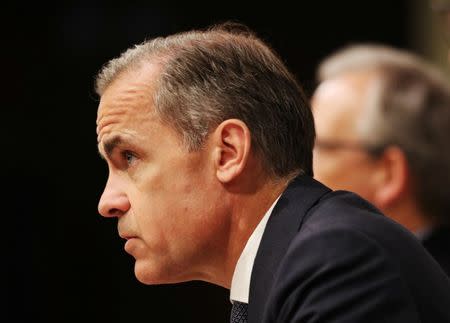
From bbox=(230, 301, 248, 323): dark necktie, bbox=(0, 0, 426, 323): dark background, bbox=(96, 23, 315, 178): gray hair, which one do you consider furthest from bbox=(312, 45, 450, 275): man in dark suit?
bbox=(230, 301, 248, 323): dark necktie

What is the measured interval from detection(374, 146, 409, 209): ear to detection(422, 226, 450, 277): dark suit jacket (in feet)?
0.83

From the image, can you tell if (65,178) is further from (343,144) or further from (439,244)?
(439,244)

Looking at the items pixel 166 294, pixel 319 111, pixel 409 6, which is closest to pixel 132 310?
pixel 166 294

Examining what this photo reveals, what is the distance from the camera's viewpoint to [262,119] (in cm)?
219

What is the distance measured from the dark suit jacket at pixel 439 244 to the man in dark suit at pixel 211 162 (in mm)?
1169

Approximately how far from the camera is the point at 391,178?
3.71 meters

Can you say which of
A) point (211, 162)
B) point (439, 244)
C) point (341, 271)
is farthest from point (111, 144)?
point (439, 244)

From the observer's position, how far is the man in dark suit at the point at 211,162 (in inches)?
82.7

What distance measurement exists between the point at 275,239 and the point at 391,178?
6.02 feet

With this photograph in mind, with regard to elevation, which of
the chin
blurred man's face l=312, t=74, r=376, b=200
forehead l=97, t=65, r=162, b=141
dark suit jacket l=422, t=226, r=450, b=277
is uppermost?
blurred man's face l=312, t=74, r=376, b=200

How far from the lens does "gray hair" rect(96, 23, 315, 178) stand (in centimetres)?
217

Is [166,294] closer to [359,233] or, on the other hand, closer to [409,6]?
[409,6]

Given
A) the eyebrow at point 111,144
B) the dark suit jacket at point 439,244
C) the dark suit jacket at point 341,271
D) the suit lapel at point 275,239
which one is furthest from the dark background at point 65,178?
the dark suit jacket at point 341,271

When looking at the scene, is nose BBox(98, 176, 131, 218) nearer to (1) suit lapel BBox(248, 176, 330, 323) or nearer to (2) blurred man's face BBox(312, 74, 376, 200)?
(1) suit lapel BBox(248, 176, 330, 323)
